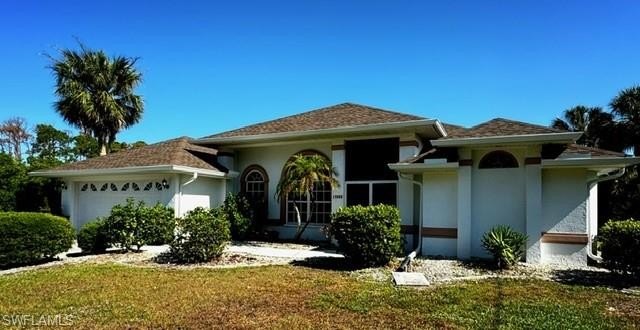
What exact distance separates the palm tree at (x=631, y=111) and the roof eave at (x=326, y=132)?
1227 centimetres

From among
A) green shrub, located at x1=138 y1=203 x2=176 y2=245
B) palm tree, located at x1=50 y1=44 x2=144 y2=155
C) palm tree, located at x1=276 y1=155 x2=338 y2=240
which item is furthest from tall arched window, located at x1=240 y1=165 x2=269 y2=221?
palm tree, located at x1=50 y1=44 x2=144 y2=155

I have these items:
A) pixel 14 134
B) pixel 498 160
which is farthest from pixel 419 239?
pixel 14 134

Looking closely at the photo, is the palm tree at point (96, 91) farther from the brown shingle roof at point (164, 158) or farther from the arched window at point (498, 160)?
the arched window at point (498, 160)

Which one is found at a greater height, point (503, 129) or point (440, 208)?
point (503, 129)

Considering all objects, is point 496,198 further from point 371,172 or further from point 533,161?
point 371,172

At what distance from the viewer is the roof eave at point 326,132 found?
12.7m

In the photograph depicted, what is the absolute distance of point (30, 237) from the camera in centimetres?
1030

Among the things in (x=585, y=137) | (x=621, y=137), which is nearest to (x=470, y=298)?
(x=621, y=137)

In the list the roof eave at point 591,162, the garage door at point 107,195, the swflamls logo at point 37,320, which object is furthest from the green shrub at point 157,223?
the roof eave at point 591,162

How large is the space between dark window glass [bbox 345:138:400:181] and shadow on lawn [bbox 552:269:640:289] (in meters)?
5.98

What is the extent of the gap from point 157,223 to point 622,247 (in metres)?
12.5

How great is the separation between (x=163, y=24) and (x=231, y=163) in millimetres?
6169

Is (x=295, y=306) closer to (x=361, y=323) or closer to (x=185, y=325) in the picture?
(x=361, y=323)

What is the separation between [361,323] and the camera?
5410 millimetres
